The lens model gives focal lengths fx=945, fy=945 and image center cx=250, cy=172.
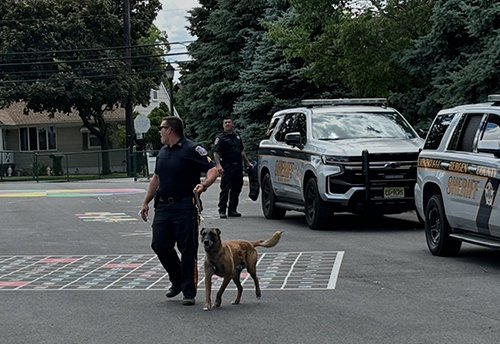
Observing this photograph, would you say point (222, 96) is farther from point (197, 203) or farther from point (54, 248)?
point (197, 203)

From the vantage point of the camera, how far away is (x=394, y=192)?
15352mm

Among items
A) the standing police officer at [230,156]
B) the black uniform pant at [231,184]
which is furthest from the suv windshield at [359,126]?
the black uniform pant at [231,184]

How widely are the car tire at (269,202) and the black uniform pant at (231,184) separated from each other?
1.67 feet

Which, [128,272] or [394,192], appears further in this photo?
[394,192]

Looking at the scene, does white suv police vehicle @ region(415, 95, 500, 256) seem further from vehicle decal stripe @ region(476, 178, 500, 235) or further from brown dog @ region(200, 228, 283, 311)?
brown dog @ region(200, 228, 283, 311)

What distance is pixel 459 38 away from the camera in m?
21.0

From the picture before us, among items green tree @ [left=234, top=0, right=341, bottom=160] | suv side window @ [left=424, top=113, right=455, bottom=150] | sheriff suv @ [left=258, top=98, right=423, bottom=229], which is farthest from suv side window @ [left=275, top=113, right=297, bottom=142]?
green tree @ [left=234, top=0, right=341, bottom=160]

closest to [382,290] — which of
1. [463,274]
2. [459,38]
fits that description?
[463,274]

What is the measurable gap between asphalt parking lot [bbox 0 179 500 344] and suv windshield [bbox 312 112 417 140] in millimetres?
1614

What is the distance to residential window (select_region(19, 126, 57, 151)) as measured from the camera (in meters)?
66.7

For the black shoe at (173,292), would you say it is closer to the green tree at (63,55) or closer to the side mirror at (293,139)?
the side mirror at (293,139)

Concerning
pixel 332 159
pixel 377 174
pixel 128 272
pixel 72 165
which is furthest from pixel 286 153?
pixel 72 165

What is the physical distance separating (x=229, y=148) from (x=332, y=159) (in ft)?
12.0

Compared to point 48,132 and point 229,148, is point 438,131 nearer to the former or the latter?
point 229,148
